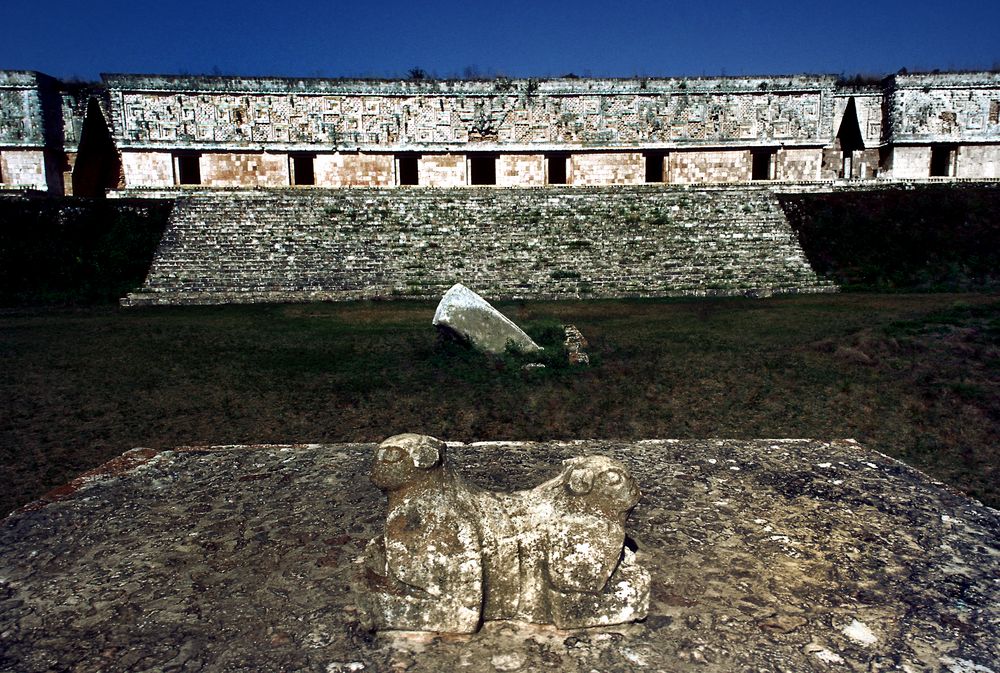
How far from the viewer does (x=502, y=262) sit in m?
18.9

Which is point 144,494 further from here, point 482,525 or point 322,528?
point 482,525

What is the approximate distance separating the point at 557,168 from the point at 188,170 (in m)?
15.0

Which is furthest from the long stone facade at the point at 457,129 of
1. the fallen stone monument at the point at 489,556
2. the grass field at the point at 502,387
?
the fallen stone monument at the point at 489,556

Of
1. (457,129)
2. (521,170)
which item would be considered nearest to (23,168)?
(457,129)

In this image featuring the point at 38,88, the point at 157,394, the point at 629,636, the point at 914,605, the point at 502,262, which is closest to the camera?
the point at 629,636

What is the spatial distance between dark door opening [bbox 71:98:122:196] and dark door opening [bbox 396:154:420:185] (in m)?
11.0

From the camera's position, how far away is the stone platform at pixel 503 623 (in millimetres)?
2705

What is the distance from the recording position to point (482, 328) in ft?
31.5

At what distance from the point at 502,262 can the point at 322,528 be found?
608 inches

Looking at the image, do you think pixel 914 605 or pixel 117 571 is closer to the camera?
pixel 914 605

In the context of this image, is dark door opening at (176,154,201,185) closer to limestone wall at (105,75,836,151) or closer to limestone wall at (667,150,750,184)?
limestone wall at (105,75,836,151)

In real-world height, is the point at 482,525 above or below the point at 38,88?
below

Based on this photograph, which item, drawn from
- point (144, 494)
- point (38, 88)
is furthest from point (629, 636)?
point (38, 88)

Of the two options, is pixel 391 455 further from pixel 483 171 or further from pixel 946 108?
pixel 483 171
